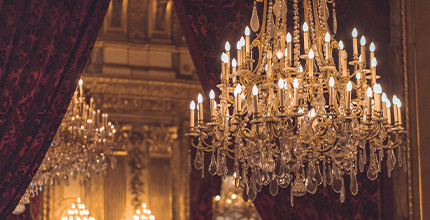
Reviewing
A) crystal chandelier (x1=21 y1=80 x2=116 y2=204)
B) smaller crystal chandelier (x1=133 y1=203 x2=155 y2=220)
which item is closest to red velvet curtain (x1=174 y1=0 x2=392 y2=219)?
crystal chandelier (x1=21 y1=80 x2=116 y2=204)

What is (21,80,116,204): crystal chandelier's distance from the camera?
992cm

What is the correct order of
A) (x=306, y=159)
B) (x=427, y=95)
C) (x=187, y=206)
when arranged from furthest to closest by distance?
(x=187, y=206), (x=427, y=95), (x=306, y=159)

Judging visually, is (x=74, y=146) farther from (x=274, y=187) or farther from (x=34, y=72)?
(x=274, y=187)

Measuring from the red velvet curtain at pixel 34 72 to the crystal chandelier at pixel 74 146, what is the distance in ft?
11.9

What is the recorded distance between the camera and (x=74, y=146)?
1005 centimetres

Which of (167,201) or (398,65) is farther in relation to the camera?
(167,201)

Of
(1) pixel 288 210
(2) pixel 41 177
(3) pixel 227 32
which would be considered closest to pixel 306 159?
(1) pixel 288 210

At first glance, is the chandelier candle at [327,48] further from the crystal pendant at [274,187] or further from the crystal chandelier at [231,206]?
the crystal chandelier at [231,206]

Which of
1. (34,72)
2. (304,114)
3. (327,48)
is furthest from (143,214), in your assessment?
(304,114)

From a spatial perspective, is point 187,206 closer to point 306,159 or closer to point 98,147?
point 98,147

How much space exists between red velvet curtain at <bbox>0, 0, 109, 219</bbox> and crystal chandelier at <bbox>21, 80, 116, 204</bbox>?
11.9ft

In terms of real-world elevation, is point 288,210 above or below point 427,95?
below

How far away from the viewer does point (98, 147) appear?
10367 millimetres

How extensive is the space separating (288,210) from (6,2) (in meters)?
2.61
